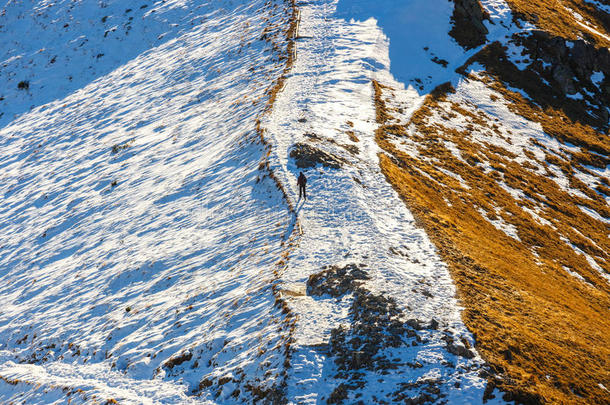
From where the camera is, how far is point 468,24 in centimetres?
3825

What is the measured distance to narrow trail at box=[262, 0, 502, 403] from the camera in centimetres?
1186

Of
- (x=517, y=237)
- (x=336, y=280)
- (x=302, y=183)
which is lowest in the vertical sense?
(x=517, y=237)

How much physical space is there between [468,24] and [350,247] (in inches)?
1205

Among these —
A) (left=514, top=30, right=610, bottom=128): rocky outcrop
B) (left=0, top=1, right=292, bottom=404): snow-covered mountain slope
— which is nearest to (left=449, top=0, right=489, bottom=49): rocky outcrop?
(left=514, top=30, right=610, bottom=128): rocky outcrop

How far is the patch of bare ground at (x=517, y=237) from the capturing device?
12.3m

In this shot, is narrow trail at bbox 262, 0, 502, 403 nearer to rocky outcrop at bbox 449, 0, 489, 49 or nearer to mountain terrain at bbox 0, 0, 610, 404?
mountain terrain at bbox 0, 0, 610, 404

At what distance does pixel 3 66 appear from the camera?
40.2 m

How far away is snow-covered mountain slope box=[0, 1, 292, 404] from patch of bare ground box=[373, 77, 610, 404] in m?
6.27

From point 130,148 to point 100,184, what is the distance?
11.1 ft

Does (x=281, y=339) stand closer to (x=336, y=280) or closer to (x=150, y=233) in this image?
(x=336, y=280)

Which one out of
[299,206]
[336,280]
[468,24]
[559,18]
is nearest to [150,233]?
[299,206]

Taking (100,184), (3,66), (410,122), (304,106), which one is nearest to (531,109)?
(410,122)

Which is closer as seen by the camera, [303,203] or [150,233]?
[303,203]

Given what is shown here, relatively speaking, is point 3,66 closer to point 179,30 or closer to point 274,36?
point 179,30
